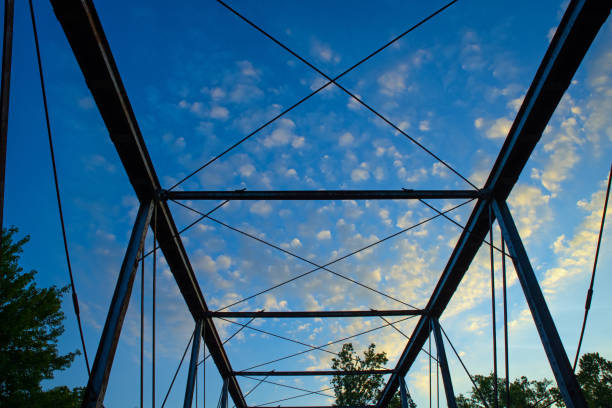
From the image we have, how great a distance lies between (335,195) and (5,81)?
6636mm

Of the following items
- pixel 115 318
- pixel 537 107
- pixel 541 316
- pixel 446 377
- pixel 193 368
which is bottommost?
pixel 115 318

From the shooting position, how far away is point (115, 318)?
23.0ft

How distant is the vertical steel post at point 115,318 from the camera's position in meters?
6.33

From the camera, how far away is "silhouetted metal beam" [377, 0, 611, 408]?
19.8ft

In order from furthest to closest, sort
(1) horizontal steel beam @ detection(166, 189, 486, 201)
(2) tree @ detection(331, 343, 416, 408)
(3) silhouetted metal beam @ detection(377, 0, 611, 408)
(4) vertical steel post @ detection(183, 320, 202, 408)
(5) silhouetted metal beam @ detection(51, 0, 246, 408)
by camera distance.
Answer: (2) tree @ detection(331, 343, 416, 408), (4) vertical steel post @ detection(183, 320, 202, 408), (1) horizontal steel beam @ detection(166, 189, 486, 201), (3) silhouetted metal beam @ detection(377, 0, 611, 408), (5) silhouetted metal beam @ detection(51, 0, 246, 408)

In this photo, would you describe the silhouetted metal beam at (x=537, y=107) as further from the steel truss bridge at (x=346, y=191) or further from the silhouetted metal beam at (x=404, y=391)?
the silhouetted metal beam at (x=404, y=391)

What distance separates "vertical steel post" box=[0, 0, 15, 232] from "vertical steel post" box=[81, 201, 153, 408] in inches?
174

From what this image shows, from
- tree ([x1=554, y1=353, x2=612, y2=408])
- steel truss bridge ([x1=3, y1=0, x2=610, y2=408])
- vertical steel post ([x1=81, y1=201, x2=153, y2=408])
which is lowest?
vertical steel post ([x1=81, y1=201, x2=153, y2=408])

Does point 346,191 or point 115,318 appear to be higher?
point 346,191

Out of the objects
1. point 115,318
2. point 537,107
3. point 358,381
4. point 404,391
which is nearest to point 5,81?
point 115,318

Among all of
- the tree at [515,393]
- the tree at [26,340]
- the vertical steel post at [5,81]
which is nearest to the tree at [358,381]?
the tree at [515,393]

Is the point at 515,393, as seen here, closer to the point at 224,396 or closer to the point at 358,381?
the point at 358,381

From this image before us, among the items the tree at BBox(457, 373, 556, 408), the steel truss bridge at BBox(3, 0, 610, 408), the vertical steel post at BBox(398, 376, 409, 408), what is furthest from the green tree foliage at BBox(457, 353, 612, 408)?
the steel truss bridge at BBox(3, 0, 610, 408)

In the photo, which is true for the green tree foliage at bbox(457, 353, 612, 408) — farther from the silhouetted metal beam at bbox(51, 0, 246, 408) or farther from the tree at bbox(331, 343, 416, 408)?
the silhouetted metal beam at bbox(51, 0, 246, 408)
